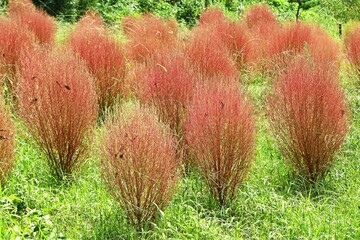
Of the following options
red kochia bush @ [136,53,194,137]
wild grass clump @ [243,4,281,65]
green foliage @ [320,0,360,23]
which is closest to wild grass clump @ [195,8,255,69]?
wild grass clump @ [243,4,281,65]

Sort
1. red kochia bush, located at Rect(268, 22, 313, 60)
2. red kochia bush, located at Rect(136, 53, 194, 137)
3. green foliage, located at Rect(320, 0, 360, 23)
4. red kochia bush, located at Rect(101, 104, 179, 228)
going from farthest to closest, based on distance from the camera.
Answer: green foliage, located at Rect(320, 0, 360, 23) → red kochia bush, located at Rect(268, 22, 313, 60) → red kochia bush, located at Rect(136, 53, 194, 137) → red kochia bush, located at Rect(101, 104, 179, 228)

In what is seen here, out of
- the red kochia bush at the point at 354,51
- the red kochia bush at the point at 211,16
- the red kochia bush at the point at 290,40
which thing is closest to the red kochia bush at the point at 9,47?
the red kochia bush at the point at 290,40

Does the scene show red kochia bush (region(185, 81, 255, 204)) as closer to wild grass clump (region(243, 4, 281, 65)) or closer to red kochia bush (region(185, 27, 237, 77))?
red kochia bush (region(185, 27, 237, 77))

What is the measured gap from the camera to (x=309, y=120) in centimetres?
457

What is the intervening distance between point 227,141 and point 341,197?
1061 mm

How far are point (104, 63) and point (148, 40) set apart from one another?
1390 mm

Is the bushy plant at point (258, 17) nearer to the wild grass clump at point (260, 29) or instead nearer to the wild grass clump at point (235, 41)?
the wild grass clump at point (260, 29)

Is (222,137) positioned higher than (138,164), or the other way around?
(222,137)

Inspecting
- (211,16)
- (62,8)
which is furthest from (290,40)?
(62,8)

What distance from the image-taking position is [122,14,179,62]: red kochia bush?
726cm

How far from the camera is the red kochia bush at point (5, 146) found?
4.20 m

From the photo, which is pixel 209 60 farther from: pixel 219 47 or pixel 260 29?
pixel 260 29

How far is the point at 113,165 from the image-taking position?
3738mm

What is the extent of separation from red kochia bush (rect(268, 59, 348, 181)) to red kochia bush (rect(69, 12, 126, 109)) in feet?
6.71
